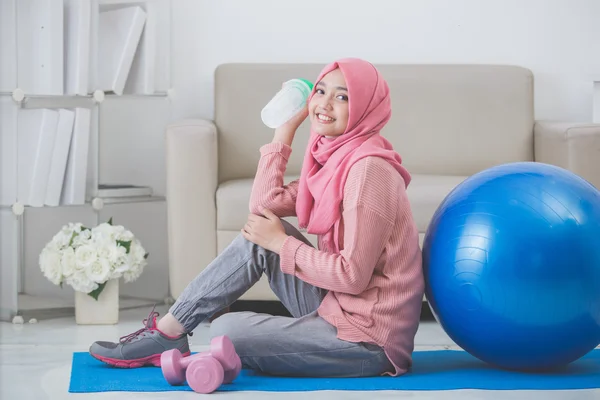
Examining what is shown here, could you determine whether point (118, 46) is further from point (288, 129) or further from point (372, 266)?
point (372, 266)

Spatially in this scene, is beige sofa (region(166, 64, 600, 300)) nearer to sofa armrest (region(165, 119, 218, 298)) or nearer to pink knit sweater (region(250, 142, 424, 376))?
sofa armrest (region(165, 119, 218, 298))

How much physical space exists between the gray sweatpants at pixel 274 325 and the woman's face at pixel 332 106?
0.87ft

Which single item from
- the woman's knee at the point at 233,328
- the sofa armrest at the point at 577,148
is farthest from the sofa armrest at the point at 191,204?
the sofa armrest at the point at 577,148

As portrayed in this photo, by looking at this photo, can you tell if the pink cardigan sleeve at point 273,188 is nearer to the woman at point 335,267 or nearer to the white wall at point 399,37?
the woman at point 335,267

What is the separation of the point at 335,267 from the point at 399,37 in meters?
2.04

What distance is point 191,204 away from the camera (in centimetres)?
287

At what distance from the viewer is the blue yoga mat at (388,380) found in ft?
6.23

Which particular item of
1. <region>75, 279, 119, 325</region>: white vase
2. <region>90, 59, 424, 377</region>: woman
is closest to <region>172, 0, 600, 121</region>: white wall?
<region>75, 279, 119, 325</region>: white vase

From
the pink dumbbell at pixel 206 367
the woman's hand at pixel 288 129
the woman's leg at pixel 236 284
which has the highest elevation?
the woman's hand at pixel 288 129

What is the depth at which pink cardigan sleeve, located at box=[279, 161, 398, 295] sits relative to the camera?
1849 millimetres

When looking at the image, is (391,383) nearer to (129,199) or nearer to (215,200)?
(215,200)

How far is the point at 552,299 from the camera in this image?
6.00ft

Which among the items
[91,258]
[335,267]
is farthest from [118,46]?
[335,267]

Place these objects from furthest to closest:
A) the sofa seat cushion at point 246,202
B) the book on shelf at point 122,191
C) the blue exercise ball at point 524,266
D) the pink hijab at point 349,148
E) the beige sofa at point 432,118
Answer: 1. the beige sofa at point 432,118
2. the book on shelf at point 122,191
3. the sofa seat cushion at point 246,202
4. the pink hijab at point 349,148
5. the blue exercise ball at point 524,266
